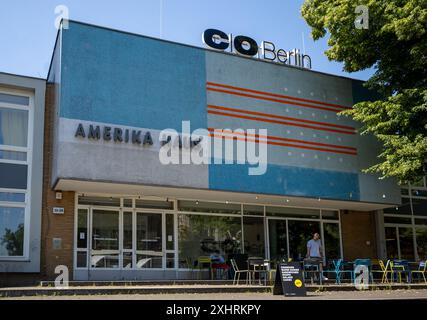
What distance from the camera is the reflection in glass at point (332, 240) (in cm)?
2248

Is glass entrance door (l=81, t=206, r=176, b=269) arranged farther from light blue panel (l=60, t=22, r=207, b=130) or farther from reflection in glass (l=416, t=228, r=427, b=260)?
reflection in glass (l=416, t=228, r=427, b=260)

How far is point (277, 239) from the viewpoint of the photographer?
69.7ft

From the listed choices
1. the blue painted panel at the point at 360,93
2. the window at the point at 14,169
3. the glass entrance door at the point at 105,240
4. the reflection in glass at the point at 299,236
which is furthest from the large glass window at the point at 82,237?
the blue painted panel at the point at 360,93

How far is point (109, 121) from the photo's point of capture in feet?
55.4

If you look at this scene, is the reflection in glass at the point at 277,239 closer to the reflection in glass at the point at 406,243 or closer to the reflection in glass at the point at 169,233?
the reflection in glass at the point at 169,233

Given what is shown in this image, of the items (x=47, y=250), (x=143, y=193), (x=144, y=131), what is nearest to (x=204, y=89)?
(x=144, y=131)

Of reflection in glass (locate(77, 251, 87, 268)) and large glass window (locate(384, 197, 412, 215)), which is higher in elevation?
large glass window (locate(384, 197, 412, 215))

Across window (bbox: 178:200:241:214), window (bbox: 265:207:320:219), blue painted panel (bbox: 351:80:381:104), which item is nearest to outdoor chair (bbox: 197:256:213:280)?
window (bbox: 178:200:241:214)

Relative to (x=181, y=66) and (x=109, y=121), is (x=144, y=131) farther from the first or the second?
(x=181, y=66)

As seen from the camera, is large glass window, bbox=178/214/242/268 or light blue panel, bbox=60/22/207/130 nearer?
light blue panel, bbox=60/22/207/130

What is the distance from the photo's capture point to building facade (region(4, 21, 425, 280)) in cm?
1683

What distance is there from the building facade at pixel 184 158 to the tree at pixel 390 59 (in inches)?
72.8

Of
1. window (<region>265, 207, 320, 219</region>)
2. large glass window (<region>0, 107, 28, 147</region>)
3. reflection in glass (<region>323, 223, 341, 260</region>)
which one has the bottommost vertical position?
reflection in glass (<region>323, 223, 341, 260</region>)

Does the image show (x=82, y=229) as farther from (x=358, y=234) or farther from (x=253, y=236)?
(x=358, y=234)
